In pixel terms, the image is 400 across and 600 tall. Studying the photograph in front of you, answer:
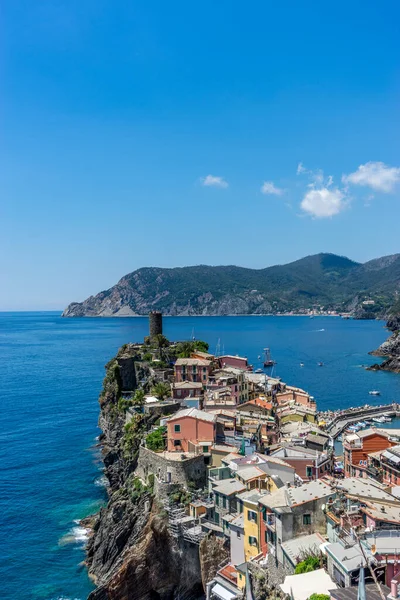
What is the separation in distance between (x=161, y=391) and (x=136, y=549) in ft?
69.2

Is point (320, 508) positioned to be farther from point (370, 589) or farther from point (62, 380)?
point (62, 380)

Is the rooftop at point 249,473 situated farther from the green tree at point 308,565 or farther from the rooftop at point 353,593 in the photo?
the rooftop at point 353,593

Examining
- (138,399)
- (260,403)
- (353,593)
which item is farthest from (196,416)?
(353,593)

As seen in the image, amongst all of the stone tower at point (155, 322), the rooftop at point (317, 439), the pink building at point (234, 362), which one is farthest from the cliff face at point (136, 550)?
the stone tower at point (155, 322)

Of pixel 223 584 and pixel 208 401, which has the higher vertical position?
pixel 208 401

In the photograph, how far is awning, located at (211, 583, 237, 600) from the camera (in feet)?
80.3

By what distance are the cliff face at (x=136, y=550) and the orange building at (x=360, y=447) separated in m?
14.2

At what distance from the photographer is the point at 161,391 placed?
5128cm

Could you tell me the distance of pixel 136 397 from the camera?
176 feet

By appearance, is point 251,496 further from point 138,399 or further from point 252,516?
point 138,399

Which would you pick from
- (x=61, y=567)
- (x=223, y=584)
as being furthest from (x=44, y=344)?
(x=223, y=584)

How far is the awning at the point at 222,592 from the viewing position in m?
24.5

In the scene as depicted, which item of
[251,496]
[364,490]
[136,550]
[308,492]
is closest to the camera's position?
[364,490]

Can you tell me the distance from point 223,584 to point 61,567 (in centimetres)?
1727
